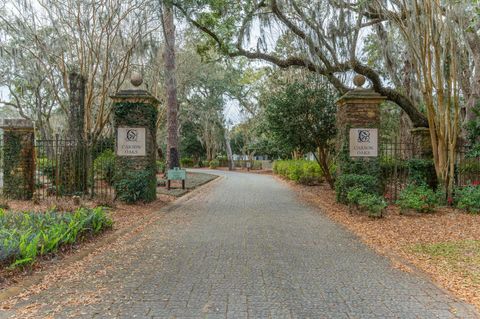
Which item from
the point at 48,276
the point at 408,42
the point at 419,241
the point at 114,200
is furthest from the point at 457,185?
the point at 48,276

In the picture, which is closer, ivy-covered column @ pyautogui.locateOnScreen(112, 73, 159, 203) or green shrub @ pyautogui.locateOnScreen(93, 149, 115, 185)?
ivy-covered column @ pyautogui.locateOnScreen(112, 73, 159, 203)

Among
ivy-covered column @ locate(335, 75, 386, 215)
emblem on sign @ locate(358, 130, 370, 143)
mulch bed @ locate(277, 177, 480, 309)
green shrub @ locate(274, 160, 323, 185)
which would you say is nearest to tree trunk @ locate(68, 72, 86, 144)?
mulch bed @ locate(277, 177, 480, 309)

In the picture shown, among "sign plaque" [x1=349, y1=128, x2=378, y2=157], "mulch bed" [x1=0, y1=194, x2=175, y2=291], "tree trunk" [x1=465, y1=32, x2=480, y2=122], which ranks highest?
"tree trunk" [x1=465, y1=32, x2=480, y2=122]

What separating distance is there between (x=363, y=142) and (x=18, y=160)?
31.1 feet

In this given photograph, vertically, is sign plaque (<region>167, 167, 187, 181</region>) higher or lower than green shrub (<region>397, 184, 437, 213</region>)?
higher

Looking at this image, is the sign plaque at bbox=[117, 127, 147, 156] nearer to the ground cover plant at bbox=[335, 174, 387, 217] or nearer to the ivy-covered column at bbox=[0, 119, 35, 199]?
the ivy-covered column at bbox=[0, 119, 35, 199]

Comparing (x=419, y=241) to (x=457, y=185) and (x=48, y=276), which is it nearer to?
(x=457, y=185)

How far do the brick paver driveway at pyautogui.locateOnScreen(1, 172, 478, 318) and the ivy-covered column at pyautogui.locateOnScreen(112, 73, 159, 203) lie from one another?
3633 mm

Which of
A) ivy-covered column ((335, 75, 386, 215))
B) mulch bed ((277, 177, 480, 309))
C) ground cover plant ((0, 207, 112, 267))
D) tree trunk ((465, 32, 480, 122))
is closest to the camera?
mulch bed ((277, 177, 480, 309))

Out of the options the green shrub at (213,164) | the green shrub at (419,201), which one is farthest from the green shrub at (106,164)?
the green shrub at (213,164)

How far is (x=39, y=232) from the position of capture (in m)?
5.36

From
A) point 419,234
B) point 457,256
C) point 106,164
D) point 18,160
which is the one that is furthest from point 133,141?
point 457,256

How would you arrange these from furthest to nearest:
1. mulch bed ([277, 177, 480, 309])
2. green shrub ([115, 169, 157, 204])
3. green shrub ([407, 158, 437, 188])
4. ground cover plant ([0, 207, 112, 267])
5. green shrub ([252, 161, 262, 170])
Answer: green shrub ([252, 161, 262, 170]), green shrub ([407, 158, 437, 188]), green shrub ([115, 169, 157, 204]), ground cover plant ([0, 207, 112, 267]), mulch bed ([277, 177, 480, 309])

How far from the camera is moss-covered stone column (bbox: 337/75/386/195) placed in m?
10.1
